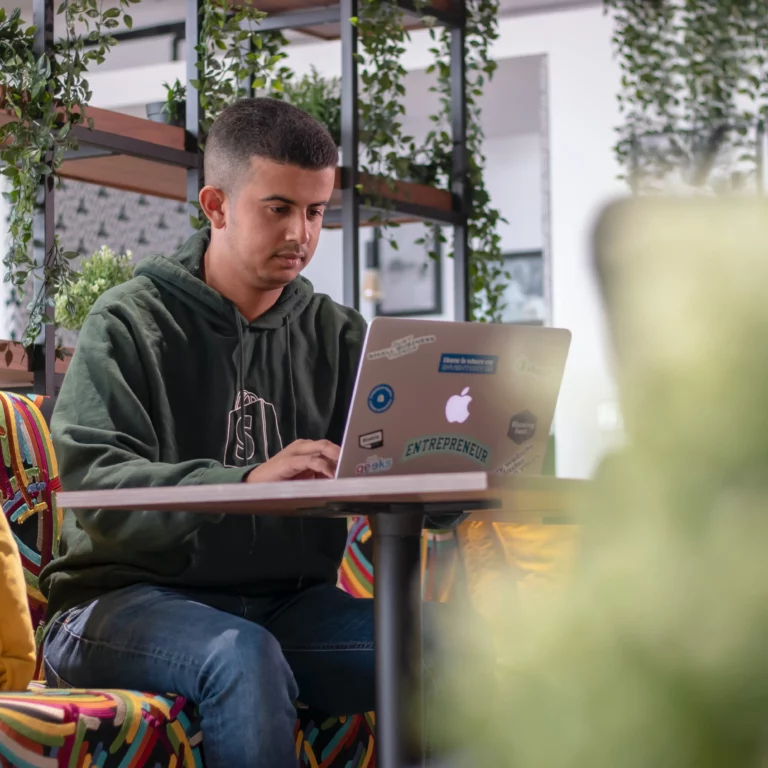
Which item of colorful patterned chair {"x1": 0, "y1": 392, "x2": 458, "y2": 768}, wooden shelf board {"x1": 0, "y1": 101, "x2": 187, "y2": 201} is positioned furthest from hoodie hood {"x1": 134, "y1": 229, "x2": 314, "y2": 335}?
wooden shelf board {"x1": 0, "y1": 101, "x2": 187, "y2": 201}

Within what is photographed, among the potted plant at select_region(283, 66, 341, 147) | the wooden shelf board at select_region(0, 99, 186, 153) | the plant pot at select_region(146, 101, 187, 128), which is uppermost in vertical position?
the potted plant at select_region(283, 66, 341, 147)

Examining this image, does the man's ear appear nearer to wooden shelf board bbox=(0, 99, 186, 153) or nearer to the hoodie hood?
the hoodie hood

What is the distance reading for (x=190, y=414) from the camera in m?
1.88

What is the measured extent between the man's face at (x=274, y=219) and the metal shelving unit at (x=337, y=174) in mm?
1139

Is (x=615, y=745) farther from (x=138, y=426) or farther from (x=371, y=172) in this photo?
(x=371, y=172)

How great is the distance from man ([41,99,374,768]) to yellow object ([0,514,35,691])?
6 centimetres

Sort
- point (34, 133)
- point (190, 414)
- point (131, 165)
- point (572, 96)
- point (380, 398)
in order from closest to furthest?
point (380, 398), point (190, 414), point (34, 133), point (131, 165), point (572, 96)

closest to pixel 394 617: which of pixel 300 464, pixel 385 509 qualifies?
pixel 385 509

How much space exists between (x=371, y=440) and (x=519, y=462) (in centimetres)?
26

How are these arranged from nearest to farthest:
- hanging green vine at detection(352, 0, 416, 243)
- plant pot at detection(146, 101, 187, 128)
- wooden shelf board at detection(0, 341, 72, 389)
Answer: wooden shelf board at detection(0, 341, 72, 389) < plant pot at detection(146, 101, 187, 128) < hanging green vine at detection(352, 0, 416, 243)

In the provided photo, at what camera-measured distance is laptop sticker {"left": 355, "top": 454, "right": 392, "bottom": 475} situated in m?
1.34

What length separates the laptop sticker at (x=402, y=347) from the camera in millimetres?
1328

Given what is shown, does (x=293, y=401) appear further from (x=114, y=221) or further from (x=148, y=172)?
(x=114, y=221)

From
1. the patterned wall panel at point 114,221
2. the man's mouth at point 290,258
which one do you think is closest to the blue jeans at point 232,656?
the man's mouth at point 290,258
